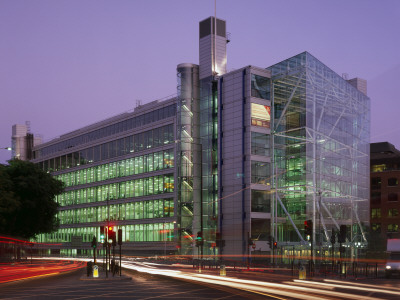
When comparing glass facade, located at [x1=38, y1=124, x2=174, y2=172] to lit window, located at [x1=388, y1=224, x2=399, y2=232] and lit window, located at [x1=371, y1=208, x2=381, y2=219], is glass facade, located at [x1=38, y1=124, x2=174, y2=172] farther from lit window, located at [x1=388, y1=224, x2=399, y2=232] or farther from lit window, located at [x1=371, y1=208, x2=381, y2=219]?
lit window, located at [x1=388, y1=224, x2=399, y2=232]

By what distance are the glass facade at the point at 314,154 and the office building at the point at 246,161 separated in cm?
16

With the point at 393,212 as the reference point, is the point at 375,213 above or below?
below

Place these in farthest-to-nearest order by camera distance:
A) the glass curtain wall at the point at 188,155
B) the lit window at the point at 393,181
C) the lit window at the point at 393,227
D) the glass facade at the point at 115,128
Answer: the lit window at the point at 393,181
the lit window at the point at 393,227
the glass facade at the point at 115,128
the glass curtain wall at the point at 188,155

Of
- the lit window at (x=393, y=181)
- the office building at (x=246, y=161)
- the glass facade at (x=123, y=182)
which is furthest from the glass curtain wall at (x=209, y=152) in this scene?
the lit window at (x=393, y=181)

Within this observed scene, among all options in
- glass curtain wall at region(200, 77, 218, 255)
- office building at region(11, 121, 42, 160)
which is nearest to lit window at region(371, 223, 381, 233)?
glass curtain wall at region(200, 77, 218, 255)

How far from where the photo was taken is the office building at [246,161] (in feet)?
261

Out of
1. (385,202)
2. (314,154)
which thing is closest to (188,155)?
(314,154)

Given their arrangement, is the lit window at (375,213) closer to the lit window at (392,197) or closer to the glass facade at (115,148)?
the lit window at (392,197)

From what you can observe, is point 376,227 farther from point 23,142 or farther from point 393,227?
point 23,142

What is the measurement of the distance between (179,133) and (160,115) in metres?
10.2

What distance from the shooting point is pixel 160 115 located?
335 feet

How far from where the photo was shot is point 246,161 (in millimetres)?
83188

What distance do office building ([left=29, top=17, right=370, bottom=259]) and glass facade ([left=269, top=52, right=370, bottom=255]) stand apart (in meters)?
0.16

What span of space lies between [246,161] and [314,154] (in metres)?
10.5
